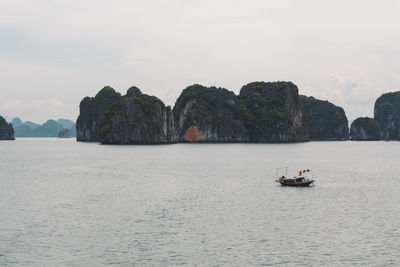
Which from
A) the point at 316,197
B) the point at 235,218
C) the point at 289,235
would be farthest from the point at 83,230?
the point at 316,197

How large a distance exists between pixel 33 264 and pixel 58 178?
5684cm

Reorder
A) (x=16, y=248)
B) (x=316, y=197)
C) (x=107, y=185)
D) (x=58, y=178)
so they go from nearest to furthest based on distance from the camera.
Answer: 1. (x=16, y=248)
2. (x=316, y=197)
3. (x=107, y=185)
4. (x=58, y=178)

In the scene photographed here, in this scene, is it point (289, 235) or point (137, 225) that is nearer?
point (289, 235)

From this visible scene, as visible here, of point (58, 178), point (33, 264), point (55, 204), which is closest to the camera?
point (33, 264)

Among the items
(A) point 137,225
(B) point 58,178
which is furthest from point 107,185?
(A) point 137,225

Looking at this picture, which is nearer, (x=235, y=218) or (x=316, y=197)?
(x=235, y=218)

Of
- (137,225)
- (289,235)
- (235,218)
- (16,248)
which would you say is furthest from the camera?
(235,218)

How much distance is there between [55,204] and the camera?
5559cm

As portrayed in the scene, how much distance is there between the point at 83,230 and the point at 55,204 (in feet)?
52.1

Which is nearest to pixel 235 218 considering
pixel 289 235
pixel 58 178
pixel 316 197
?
pixel 289 235

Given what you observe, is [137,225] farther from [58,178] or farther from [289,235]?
[58,178]

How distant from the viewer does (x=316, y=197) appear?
206 feet

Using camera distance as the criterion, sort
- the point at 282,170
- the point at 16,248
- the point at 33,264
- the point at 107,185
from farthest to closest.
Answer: the point at 282,170
the point at 107,185
the point at 16,248
the point at 33,264

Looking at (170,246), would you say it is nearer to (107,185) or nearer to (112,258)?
(112,258)
